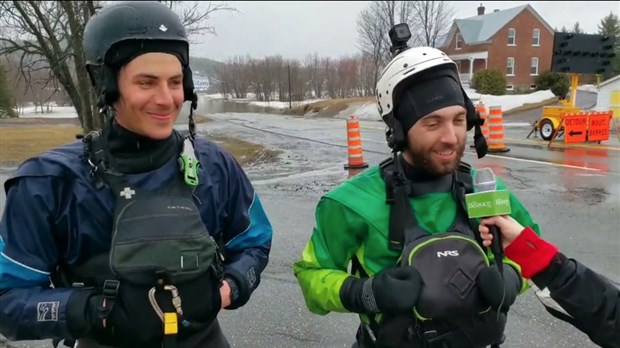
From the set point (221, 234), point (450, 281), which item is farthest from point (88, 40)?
point (450, 281)

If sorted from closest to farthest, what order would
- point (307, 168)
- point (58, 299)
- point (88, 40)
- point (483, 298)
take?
point (58, 299) < point (483, 298) < point (88, 40) < point (307, 168)

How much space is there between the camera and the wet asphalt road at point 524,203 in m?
3.83

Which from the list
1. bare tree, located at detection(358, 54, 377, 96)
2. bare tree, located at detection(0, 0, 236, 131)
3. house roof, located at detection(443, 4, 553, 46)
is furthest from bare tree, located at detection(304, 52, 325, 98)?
bare tree, located at detection(0, 0, 236, 131)

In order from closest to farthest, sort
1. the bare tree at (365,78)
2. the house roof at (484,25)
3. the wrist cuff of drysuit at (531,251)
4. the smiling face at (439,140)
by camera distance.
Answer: the wrist cuff of drysuit at (531,251), the smiling face at (439,140), the house roof at (484,25), the bare tree at (365,78)

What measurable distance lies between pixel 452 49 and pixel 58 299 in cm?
5404

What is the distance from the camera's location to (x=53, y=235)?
5.59ft

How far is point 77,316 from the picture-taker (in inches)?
64.1

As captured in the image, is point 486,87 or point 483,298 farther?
point 486,87

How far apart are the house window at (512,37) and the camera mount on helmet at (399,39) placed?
50.7 metres

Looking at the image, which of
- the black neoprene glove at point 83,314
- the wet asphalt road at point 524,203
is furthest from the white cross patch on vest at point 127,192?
the wet asphalt road at point 524,203

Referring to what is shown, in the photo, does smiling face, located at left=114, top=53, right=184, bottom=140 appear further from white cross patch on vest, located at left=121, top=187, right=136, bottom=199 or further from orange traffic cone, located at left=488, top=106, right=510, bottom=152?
orange traffic cone, located at left=488, top=106, right=510, bottom=152

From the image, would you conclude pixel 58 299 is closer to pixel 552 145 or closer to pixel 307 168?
pixel 307 168

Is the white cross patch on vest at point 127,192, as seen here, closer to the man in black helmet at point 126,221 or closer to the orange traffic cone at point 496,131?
the man in black helmet at point 126,221

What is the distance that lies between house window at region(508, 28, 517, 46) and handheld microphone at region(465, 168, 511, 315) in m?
51.3
